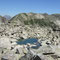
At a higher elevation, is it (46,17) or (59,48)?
(46,17)

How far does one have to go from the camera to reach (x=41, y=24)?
168m


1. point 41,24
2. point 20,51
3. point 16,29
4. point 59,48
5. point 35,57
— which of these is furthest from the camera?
point 41,24

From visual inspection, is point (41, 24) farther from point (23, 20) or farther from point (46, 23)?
point (23, 20)

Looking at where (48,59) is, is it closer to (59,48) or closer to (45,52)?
(45,52)

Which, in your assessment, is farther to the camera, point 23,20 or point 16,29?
point 23,20

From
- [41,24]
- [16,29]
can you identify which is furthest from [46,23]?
[16,29]

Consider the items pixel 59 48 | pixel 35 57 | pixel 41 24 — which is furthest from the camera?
pixel 41 24

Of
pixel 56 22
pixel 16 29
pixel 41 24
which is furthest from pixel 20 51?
pixel 56 22

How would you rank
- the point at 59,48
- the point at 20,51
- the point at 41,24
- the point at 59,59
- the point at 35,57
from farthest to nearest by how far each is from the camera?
the point at 41,24
the point at 59,48
the point at 20,51
the point at 59,59
the point at 35,57

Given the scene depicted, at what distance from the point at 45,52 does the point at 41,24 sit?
155 metres

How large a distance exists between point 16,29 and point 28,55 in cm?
10020

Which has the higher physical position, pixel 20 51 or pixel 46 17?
pixel 46 17

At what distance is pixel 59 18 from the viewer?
18975 centimetres

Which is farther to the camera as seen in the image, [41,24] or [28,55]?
[41,24]
